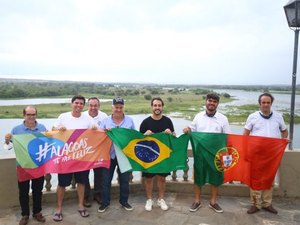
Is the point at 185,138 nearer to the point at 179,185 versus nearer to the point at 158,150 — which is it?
the point at 158,150

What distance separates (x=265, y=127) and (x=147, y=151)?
173 centimetres

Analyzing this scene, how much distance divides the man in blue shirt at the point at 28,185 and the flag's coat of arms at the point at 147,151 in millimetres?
1266

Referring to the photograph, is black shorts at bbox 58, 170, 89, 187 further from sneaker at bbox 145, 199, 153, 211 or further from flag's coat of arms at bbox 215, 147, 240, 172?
flag's coat of arms at bbox 215, 147, 240, 172

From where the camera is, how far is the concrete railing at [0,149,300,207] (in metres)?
4.47

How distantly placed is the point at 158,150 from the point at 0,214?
240 cm

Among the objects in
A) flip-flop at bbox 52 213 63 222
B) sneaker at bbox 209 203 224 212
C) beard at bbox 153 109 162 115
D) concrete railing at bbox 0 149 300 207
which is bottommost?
flip-flop at bbox 52 213 63 222

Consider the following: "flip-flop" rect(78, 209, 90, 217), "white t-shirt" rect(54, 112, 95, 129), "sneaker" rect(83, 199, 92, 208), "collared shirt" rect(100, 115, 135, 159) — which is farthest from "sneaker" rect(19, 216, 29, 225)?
"collared shirt" rect(100, 115, 135, 159)

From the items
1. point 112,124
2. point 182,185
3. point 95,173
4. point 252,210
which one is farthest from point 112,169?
point 252,210

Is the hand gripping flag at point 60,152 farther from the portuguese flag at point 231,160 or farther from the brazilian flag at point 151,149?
the portuguese flag at point 231,160

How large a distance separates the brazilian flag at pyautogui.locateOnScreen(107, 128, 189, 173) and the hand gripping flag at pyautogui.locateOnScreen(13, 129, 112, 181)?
0.23 metres

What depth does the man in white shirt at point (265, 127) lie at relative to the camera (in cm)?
440

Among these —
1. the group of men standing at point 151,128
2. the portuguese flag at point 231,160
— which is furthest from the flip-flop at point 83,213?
the portuguese flag at point 231,160

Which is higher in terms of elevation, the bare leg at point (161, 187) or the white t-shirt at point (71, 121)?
the white t-shirt at point (71, 121)

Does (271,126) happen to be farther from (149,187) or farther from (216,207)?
(149,187)
